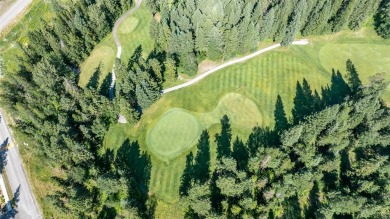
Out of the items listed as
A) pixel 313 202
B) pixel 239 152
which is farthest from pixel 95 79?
pixel 313 202

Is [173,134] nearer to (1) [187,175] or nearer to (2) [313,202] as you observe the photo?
(1) [187,175]

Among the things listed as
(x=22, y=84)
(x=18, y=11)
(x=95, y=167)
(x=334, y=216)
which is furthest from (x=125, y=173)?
(x=18, y=11)

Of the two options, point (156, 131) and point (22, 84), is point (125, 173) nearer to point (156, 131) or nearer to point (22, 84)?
point (156, 131)

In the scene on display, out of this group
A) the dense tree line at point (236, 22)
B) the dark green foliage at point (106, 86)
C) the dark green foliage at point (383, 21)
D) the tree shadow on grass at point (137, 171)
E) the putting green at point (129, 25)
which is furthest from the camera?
the putting green at point (129, 25)

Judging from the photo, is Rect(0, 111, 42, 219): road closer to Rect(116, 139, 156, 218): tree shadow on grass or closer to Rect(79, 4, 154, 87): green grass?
Rect(116, 139, 156, 218): tree shadow on grass

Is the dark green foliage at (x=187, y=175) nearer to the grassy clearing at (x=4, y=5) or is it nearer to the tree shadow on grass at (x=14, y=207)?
the tree shadow on grass at (x=14, y=207)

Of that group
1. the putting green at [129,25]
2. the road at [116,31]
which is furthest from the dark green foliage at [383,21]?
the road at [116,31]
